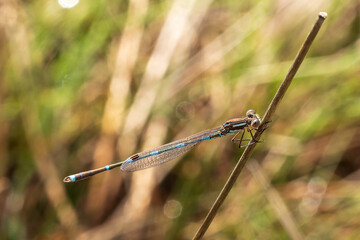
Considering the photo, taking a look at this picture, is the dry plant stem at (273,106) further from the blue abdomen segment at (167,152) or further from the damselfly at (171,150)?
the blue abdomen segment at (167,152)

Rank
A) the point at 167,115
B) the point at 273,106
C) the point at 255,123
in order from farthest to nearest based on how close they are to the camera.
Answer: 1. the point at 167,115
2. the point at 255,123
3. the point at 273,106

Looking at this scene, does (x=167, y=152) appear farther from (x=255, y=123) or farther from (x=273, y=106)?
(x=273, y=106)

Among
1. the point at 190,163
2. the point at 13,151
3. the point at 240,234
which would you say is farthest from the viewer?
the point at 190,163

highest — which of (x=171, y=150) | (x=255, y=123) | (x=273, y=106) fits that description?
(x=171, y=150)

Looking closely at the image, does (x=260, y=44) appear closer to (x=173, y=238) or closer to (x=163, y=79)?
(x=163, y=79)

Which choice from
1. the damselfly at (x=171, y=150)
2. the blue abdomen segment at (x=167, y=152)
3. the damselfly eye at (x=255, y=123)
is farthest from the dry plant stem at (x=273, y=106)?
the blue abdomen segment at (x=167, y=152)

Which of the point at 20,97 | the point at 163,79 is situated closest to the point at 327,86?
the point at 163,79

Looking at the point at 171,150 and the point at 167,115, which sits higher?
the point at 167,115

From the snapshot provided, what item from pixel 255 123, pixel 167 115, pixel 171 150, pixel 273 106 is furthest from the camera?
pixel 167 115

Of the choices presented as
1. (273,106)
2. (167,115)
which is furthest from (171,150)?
(273,106)
